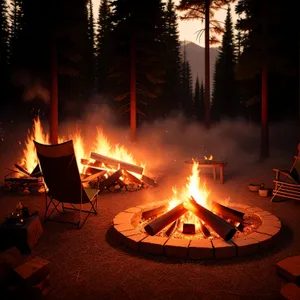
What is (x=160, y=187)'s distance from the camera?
8984mm

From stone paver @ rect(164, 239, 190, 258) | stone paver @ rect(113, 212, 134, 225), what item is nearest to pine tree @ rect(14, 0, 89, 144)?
stone paver @ rect(113, 212, 134, 225)

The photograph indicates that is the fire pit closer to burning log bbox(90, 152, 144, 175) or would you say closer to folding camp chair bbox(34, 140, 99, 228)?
Result: folding camp chair bbox(34, 140, 99, 228)

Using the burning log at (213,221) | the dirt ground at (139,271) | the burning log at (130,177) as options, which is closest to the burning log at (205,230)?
the burning log at (213,221)

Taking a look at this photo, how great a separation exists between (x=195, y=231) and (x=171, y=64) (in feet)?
91.2

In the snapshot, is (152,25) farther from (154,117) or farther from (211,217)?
(211,217)

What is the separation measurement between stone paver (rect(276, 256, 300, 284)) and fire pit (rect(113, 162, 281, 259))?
67 centimetres

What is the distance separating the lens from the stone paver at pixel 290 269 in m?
3.27

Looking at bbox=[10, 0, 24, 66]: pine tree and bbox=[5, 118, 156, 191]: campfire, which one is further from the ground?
bbox=[10, 0, 24, 66]: pine tree

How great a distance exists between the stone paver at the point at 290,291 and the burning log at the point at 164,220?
1.94 m

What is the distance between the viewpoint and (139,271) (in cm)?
376

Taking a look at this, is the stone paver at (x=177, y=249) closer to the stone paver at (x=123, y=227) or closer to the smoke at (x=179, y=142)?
the stone paver at (x=123, y=227)

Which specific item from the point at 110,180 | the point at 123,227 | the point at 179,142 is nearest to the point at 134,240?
the point at 123,227

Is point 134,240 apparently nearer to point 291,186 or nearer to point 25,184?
point 291,186

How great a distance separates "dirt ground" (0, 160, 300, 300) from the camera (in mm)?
3262
